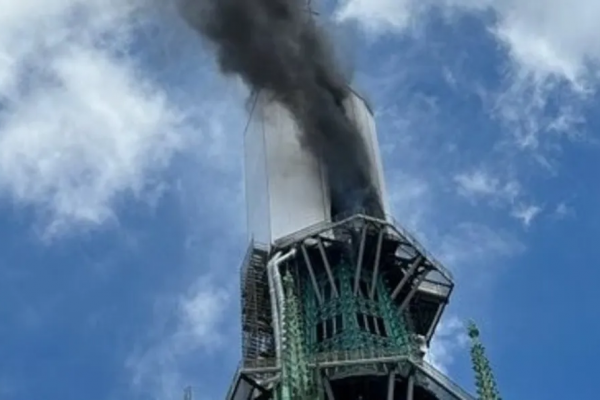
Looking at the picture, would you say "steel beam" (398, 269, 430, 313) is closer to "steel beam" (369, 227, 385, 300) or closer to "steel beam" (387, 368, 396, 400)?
"steel beam" (369, 227, 385, 300)

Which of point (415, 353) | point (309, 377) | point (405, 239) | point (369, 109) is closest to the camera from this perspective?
point (309, 377)

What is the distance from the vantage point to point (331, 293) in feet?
288

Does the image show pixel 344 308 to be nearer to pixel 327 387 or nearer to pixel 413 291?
pixel 413 291

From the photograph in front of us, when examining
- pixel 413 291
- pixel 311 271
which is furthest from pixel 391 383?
pixel 413 291

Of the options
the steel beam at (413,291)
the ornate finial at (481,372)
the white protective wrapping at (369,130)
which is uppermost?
the white protective wrapping at (369,130)

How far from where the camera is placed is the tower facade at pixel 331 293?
256 feet

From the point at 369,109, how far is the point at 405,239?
732 inches

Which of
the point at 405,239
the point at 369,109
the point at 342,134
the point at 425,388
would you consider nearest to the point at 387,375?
the point at 425,388

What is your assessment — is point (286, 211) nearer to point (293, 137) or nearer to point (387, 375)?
point (293, 137)

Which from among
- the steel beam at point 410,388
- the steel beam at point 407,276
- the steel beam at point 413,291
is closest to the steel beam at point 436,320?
the steel beam at point 413,291

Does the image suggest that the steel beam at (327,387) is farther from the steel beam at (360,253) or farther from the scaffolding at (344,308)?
the steel beam at (360,253)

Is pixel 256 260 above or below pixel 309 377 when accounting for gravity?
above

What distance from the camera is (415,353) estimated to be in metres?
80.2

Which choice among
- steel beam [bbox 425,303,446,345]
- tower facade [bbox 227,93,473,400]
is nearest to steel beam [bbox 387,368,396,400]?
tower facade [bbox 227,93,473,400]
